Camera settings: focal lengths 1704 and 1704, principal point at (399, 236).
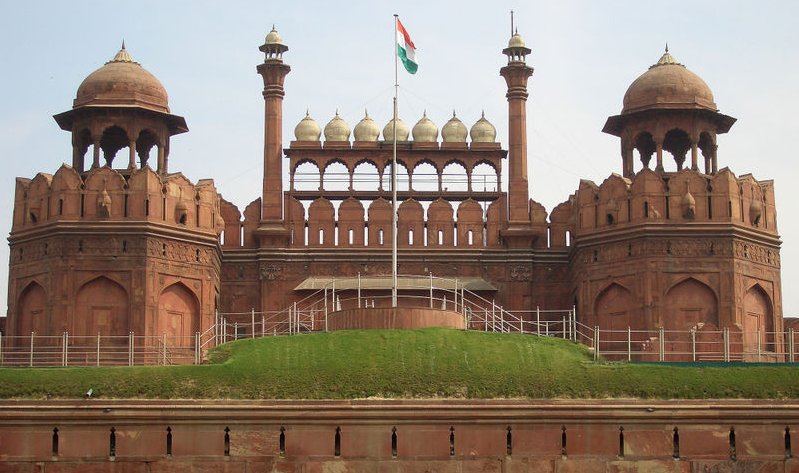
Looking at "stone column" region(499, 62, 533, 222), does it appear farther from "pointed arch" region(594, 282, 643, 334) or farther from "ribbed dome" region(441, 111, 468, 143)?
"pointed arch" region(594, 282, 643, 334)

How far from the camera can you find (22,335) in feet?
180

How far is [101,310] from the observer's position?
5403 cm

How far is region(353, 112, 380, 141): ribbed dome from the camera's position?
61.8 metres

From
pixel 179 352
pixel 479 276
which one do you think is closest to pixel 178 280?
pixel 179 352

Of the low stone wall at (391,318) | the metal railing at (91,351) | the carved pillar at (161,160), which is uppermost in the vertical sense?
the carved pillar at (161,160)

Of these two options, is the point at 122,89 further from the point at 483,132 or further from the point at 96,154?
the point at 483,132

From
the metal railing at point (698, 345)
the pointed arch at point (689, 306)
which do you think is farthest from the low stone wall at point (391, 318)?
the pointed arch at point (689, 306)

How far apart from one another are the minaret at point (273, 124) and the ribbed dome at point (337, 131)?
2.05m

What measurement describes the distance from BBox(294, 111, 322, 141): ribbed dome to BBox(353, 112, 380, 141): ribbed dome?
1380 millimetres

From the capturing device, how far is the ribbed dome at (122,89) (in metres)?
57.5

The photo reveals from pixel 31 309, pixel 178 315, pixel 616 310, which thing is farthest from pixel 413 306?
pixel 31 309

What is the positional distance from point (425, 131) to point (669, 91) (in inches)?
358

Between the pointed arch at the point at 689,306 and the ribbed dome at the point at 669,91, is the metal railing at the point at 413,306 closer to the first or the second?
the pointed arch at the point at 689,306

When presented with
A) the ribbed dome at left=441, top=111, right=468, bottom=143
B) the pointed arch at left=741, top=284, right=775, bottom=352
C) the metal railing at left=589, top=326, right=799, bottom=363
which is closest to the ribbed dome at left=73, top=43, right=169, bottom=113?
the ribbed dome at left=441, top=111, right=468, bottom=143
